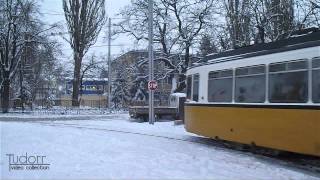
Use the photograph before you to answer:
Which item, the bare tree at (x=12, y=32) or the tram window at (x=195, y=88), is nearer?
the tram window at (x=195, y=88)

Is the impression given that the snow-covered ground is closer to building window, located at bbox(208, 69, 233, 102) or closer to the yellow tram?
the yellow tram

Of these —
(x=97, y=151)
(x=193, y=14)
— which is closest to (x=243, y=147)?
(x=97, y=151)

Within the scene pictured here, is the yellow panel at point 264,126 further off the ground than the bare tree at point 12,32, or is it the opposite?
the bare tree at point 12,32

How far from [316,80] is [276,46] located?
215 cm

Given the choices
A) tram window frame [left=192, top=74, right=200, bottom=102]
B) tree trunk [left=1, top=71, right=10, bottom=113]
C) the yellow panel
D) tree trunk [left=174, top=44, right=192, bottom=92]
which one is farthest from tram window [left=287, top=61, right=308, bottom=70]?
tree trunk [left=1, top=71, right=10, bottom=113]

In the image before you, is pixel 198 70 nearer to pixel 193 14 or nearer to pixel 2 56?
pixel 193 14

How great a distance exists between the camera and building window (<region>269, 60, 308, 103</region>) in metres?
13.2

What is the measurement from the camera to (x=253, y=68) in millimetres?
15477

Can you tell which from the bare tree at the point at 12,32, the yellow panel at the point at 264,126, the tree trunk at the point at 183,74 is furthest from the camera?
the bare tree at the point at 12,32

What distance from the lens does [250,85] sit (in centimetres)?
1560

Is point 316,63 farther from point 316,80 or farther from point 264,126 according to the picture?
point 264,126

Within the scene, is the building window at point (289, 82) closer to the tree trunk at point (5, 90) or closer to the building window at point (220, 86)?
the building window at point (220, 86)

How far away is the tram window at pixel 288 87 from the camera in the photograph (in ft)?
43.4

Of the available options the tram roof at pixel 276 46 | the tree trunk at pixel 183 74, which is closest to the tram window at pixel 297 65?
the tram roof at pixel 276 46
